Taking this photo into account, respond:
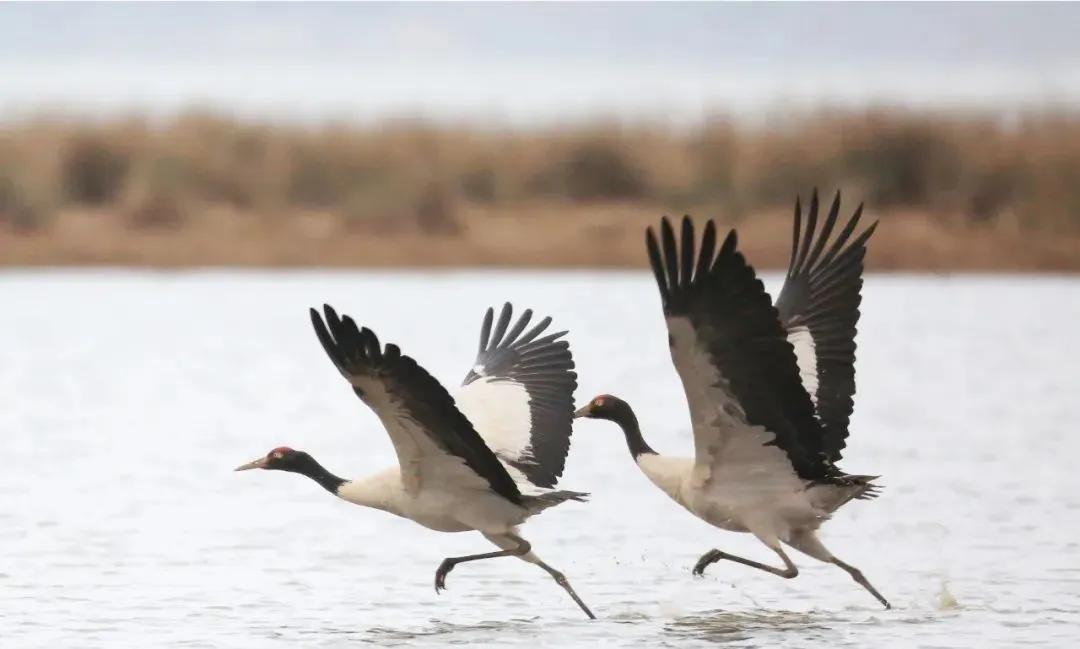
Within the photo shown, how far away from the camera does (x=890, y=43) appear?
46875 mm

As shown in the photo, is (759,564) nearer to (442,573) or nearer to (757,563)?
A: (757,563)

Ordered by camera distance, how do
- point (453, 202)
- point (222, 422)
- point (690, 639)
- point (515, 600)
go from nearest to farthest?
point (690, 639) → point (515, 600) → point (222, 422) → point (453, 202)

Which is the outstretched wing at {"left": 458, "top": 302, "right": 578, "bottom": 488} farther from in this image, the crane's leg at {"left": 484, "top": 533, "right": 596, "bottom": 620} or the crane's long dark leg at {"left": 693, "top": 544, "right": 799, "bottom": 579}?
the crane's long dark leg at {"left": 693, "top": 544, "right": 799, "bottom": 579}

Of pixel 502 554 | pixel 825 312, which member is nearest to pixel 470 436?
pixel 502 554

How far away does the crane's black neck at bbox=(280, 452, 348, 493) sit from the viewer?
10609mm

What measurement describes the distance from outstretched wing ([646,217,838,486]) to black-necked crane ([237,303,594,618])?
2.60ft

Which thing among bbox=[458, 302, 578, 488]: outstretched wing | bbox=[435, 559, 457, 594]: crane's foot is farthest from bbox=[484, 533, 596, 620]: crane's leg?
bbox=[458, 302, 578, 488]: outstretched wing

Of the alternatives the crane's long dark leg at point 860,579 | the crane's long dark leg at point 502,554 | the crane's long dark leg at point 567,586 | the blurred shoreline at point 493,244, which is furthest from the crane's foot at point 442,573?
the blurred shoreline at point 493,244

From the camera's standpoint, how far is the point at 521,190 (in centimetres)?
3162

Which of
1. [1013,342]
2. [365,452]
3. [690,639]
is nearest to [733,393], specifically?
[690,639]

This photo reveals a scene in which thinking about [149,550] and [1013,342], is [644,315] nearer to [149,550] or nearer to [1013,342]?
[1013,342]

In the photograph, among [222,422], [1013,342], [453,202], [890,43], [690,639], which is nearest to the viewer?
[690,639]

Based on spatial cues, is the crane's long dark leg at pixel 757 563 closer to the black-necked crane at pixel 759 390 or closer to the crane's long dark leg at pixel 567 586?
the black-necked crane at pixel 759 390

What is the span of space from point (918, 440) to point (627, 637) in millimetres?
7352
